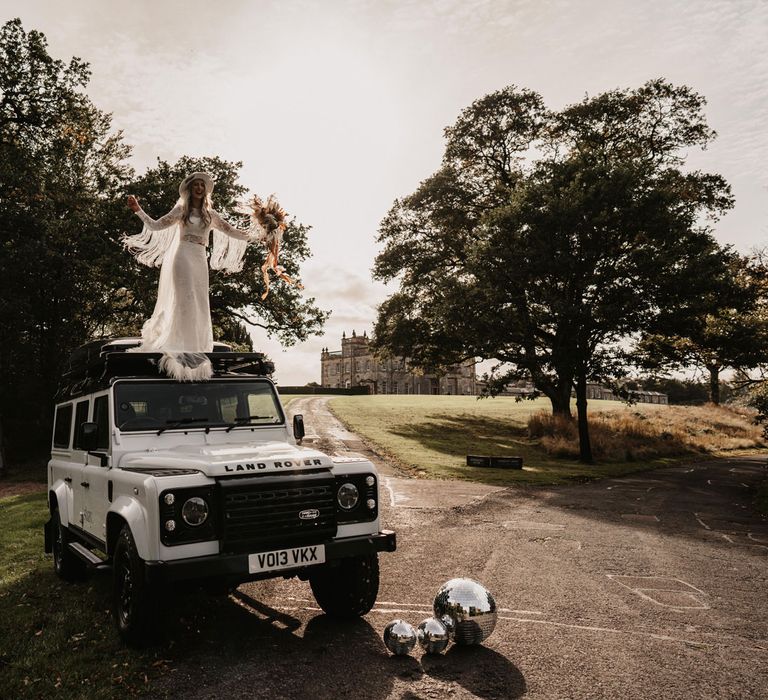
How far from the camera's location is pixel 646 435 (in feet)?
104

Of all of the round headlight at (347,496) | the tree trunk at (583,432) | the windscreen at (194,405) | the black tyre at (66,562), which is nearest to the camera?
the round headlight at (347,496)

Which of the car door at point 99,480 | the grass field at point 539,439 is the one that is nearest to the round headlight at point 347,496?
the car door at point 99,480

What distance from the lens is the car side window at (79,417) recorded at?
7.33 metres

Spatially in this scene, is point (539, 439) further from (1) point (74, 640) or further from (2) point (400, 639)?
(1) point (74, 640)

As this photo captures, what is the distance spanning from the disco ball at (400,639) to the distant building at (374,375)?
115 m

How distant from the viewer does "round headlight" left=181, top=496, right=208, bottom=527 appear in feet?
16.0

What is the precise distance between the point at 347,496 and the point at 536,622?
245 centimetres

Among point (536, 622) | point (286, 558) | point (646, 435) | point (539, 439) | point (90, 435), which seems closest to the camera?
point (286, 558)

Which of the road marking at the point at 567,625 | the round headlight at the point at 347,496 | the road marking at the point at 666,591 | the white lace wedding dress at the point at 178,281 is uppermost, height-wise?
the white lace wedding dress at the point at 178,281

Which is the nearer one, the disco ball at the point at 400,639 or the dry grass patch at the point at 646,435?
the disco ball at the point at 400,639

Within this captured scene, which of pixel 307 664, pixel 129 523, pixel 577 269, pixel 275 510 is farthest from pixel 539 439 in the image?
pixel 129 523

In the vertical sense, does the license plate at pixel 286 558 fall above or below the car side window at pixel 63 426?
below

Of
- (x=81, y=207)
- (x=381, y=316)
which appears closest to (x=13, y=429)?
(x=81, y=207)

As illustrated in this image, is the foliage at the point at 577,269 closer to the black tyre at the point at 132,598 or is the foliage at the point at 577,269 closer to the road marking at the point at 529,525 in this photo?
the road marking at the point at 529,525
